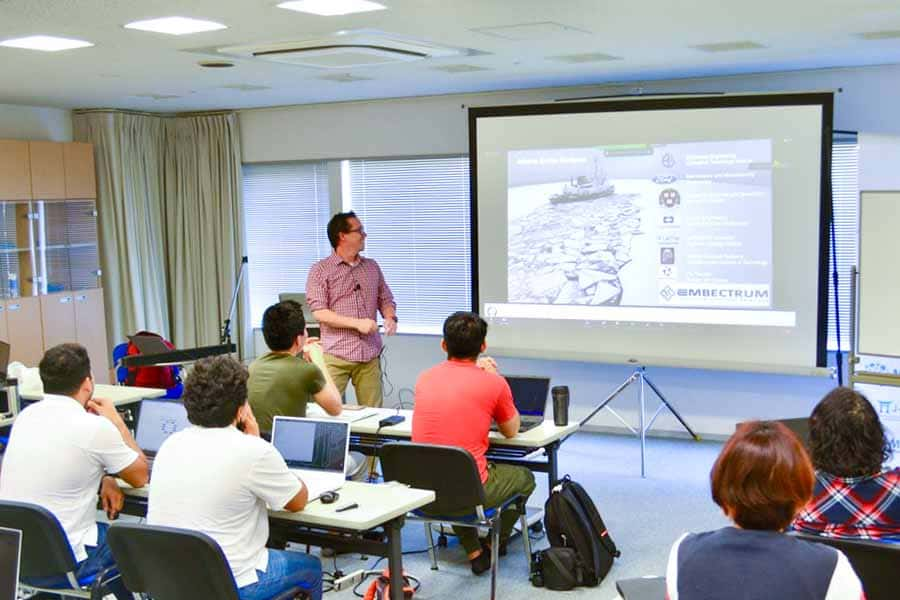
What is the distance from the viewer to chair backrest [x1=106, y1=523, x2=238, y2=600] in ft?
9.87

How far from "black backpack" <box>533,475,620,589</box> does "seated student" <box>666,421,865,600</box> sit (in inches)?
101

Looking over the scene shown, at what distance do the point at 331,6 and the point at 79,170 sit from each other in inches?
187

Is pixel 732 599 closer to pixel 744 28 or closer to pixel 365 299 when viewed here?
pixel 744 28

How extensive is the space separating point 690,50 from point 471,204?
2190 mm

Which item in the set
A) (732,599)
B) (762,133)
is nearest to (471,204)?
(762,133)

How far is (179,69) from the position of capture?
645 centimetres

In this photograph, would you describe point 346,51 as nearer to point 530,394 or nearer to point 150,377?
point 530,394

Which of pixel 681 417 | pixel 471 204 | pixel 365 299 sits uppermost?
pixel 471 204

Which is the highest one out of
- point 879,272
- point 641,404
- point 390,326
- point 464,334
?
point 879,272

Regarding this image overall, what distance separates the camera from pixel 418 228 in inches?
343

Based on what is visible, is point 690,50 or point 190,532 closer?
point 190,532

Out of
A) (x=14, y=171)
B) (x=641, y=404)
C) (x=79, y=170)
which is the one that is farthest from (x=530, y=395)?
(x=79, y=170)

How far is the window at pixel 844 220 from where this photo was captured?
6.99m

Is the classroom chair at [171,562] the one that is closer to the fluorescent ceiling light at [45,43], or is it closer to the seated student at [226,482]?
the seated student at [226,482]
